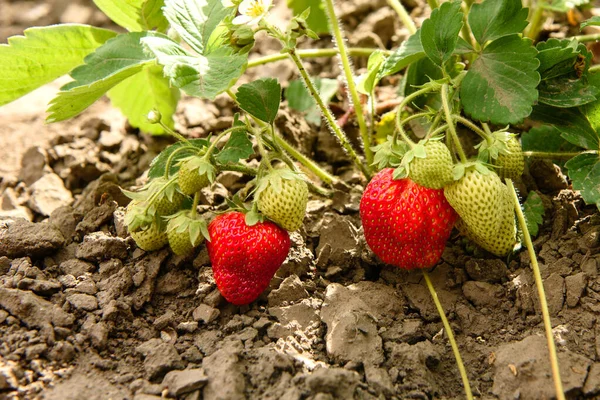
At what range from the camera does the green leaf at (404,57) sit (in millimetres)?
1795

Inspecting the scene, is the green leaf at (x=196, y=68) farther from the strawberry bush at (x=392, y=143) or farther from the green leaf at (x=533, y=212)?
the green leaf at (x=533, y=212)

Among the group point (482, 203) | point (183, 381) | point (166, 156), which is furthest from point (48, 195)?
point (482, 203)

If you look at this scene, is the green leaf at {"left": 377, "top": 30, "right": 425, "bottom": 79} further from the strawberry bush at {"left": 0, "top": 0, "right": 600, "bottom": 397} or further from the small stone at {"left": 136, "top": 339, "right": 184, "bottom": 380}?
the small stone at {"left": 136, "top": 339, "right": 184, "bottom": 380}

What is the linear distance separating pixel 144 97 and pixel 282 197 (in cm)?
89

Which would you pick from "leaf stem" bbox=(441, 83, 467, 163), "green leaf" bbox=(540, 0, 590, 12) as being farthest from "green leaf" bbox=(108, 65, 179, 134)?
"green leaf" bbox=(540, 0, 590, 12)

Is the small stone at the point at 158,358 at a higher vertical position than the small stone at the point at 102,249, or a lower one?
lower

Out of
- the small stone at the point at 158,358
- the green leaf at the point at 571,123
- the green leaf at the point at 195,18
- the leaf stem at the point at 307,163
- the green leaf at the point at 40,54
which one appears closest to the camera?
the small stone at the point at 158,358

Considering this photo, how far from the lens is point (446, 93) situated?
1.66m

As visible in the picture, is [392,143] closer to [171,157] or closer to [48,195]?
[171,157]

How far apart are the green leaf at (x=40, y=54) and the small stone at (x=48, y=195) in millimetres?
360

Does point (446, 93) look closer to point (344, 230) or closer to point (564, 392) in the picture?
point (344, 230)

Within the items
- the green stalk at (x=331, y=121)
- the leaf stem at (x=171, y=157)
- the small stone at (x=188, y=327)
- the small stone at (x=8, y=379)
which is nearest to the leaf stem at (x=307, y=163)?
the green stalk at (x=331, y=121)

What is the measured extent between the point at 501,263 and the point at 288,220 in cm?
60

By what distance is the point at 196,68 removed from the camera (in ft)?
5.12
